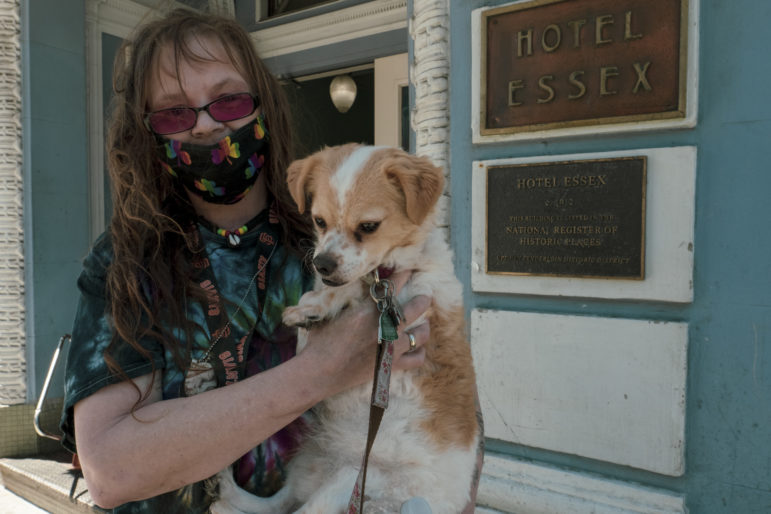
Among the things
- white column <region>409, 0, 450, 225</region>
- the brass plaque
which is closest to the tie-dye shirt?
white column <region>409, 0, 450, 225</region>

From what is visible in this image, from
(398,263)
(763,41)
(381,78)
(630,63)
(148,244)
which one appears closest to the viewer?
(148,244)

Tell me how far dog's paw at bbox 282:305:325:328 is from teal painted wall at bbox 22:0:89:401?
472cm

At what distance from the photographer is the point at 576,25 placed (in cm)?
326

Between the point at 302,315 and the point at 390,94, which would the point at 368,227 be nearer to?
the point at 302,315

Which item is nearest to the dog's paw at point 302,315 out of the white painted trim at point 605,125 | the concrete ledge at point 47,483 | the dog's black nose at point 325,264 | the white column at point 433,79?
the dog's black nose at point 325,264

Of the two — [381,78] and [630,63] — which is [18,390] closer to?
[381,78]

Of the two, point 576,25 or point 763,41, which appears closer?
point 763,41

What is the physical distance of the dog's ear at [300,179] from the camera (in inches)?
80.1

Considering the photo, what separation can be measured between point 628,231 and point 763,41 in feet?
4.04

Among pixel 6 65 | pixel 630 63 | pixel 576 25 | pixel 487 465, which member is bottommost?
pixel 487 465

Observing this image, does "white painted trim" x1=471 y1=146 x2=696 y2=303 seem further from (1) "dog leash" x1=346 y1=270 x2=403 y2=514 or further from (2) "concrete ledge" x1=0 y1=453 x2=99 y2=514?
(2) "concrete ledge" x1=0 y1=453 x2=99 y2=514

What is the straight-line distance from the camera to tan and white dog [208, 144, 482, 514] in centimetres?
178

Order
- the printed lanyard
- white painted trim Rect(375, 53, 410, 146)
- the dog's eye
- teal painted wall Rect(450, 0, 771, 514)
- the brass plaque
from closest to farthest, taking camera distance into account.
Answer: the printed lanyard → the dog's eye → teal painted wall Rect(450, 0, 771, 514) → the brass plaque → white painted trim Rect(375, 53, 410, 146)

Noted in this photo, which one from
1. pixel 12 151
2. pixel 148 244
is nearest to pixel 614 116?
pixel 148 244
